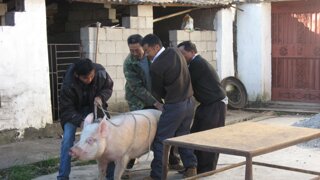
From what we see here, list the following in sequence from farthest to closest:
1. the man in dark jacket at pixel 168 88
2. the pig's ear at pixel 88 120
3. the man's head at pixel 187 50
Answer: the man's head at pixel 187 50
the man in dark jacket at pixel 168 88
the pig's ear at pixel 88 120

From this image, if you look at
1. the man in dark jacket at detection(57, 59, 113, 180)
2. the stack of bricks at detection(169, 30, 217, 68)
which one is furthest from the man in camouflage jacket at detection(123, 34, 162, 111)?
the stack of bricks at detection(169, 30, 217, 68)

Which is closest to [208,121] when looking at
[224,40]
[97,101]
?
[97,101]

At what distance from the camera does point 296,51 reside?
12344 millimetres

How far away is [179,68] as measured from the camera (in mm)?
A: 5633

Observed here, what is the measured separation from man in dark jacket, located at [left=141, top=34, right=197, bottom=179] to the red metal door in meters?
7.12

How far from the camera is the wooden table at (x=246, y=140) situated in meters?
4.28

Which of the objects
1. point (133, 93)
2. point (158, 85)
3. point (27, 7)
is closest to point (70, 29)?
point (27, 7)

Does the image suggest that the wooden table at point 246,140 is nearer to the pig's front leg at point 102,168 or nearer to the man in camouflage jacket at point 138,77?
the pig's front leg at point 102,168

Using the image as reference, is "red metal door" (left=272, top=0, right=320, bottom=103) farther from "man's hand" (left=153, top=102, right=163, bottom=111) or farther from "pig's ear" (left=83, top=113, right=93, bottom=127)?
"pig's ear" (left=83, top=113, right=93, bottom=127)

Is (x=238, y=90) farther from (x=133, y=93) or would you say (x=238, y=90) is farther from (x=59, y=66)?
(x=133, y=93)

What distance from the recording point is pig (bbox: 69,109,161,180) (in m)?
5.00

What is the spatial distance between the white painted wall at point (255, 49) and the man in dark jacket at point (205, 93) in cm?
668

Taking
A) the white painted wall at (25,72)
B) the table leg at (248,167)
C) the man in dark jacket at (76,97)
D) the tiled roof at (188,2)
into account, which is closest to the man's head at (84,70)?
the man in dark jacket at (76,97)

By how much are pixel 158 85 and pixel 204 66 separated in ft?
2.35
